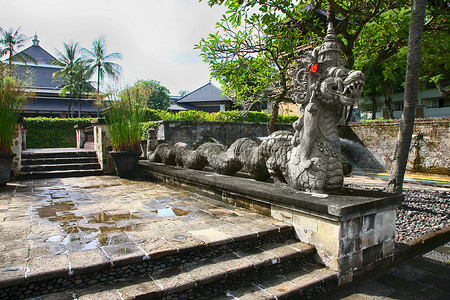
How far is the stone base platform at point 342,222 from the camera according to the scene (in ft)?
8.35

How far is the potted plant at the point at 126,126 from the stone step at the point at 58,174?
102 cm

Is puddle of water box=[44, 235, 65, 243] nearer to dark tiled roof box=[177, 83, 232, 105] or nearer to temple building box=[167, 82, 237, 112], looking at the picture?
temple building box=[167, 82, 237, 112]

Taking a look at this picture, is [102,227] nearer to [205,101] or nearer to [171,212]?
[171,212]

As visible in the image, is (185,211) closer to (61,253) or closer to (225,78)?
(61,253)

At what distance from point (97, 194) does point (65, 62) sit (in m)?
30.6

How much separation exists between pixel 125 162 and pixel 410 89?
18.7 feet

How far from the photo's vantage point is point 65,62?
30250mm

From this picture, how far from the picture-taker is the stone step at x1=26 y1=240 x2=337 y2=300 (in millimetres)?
1968

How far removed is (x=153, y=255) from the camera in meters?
2.25

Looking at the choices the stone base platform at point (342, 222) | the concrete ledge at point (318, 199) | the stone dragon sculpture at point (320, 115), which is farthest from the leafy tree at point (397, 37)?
the stone base platform at point (342, 222)

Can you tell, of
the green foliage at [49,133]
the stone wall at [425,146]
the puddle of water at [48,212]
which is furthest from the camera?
the green foliage at [49,133]

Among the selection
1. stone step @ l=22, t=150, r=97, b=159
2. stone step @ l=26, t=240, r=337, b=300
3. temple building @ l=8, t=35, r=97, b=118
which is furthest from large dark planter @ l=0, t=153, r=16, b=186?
temple building @ l=8, t=35, r=97, b=118

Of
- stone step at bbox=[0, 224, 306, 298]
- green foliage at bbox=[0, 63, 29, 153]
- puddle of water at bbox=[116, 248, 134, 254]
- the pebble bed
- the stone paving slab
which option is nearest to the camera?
stone step at bbox=[0, 224, 306, 298]

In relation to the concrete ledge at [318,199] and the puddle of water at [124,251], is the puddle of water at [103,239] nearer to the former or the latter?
the puddle of water at [124,251]
